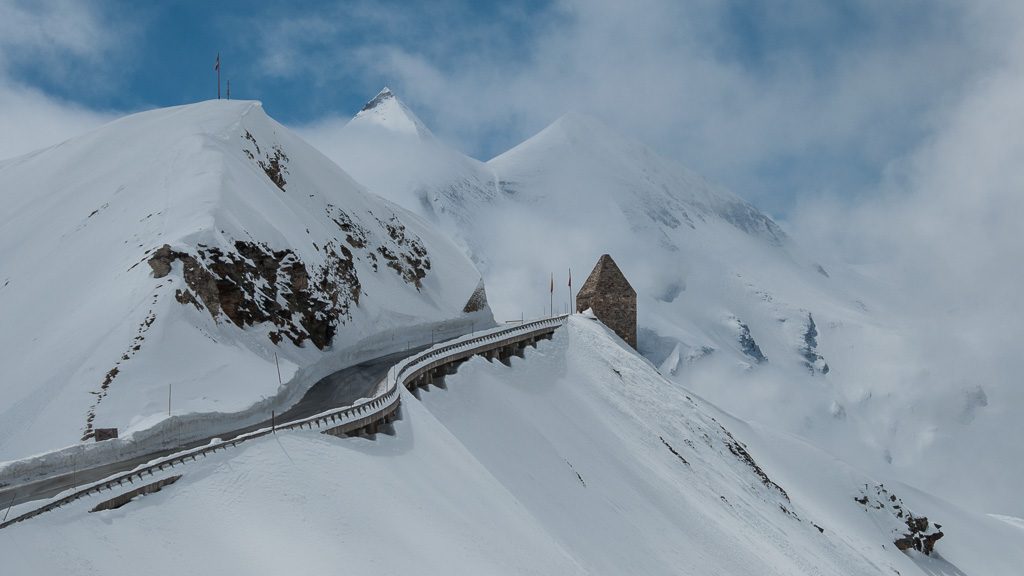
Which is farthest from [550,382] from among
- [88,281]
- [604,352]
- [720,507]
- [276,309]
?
[88,281]

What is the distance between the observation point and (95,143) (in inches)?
2400

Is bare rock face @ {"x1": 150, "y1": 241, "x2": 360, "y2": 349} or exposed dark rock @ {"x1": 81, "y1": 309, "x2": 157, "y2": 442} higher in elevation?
bare rock face @ {"x1": 150, "y1": 241, "x2": 360, "y2": 349}

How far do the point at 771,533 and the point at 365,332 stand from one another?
81.9ft

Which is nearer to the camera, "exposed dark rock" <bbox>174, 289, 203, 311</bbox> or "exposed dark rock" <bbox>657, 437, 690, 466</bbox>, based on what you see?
"exposed dark rock" <bbox>174, 289, 203, 311</bbox>

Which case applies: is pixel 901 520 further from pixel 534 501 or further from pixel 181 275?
pixel 181 275

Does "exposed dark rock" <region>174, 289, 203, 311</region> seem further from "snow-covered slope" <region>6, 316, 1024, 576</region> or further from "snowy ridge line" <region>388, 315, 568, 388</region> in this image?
"snow-covered slope" <region>6, 316, 1024, 576</region>

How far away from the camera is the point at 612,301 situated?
61.6 metres

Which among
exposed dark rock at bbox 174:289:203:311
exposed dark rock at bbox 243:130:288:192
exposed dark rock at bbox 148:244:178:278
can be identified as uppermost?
exposed dark rock at bbox 243:130:288:192

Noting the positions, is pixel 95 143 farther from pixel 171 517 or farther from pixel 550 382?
pixel 171 517

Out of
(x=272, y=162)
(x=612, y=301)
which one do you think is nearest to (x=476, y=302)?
(x=612, y=301)

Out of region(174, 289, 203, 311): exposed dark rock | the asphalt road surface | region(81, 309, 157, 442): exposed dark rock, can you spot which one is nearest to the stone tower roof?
the asphalt road surface

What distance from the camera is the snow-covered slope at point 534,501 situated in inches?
752

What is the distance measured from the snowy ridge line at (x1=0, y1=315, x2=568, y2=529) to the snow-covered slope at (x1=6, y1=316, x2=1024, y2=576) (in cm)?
47

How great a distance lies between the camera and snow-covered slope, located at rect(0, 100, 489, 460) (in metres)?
31.4
